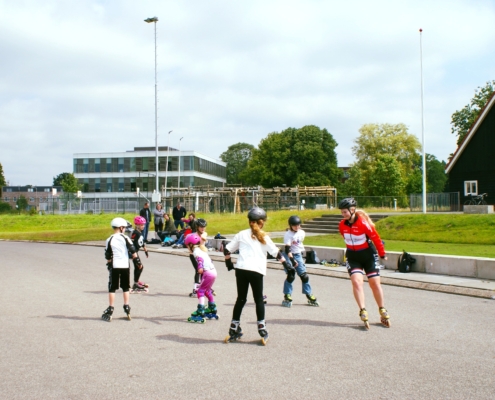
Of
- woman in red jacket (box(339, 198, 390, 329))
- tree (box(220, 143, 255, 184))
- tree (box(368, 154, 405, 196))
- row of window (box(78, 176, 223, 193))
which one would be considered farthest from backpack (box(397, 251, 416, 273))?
tree (box(220, 143, 255, 184))

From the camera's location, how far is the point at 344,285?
527 inches

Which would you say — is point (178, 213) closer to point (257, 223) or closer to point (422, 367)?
point (257, 223)

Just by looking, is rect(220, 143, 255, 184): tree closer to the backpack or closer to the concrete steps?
the concrete steps

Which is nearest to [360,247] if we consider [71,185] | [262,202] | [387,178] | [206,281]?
[206,281]

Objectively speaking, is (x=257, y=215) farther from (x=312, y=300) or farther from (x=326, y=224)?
(x=326, y=224)

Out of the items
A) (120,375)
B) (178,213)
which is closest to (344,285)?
(120,375)

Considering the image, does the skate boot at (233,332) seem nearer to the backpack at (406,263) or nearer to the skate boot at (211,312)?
the skate boot at (211,312)

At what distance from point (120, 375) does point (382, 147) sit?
261 feet

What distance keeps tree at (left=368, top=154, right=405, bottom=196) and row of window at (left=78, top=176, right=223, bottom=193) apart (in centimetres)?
3124

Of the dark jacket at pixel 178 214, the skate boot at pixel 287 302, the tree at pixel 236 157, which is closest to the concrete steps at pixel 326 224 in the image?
the dark jacket at pixel 178 214

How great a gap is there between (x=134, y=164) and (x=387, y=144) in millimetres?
41485

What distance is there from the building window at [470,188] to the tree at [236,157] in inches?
2854

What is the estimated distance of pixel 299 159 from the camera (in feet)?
260

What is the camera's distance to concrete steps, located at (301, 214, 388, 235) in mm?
31520
